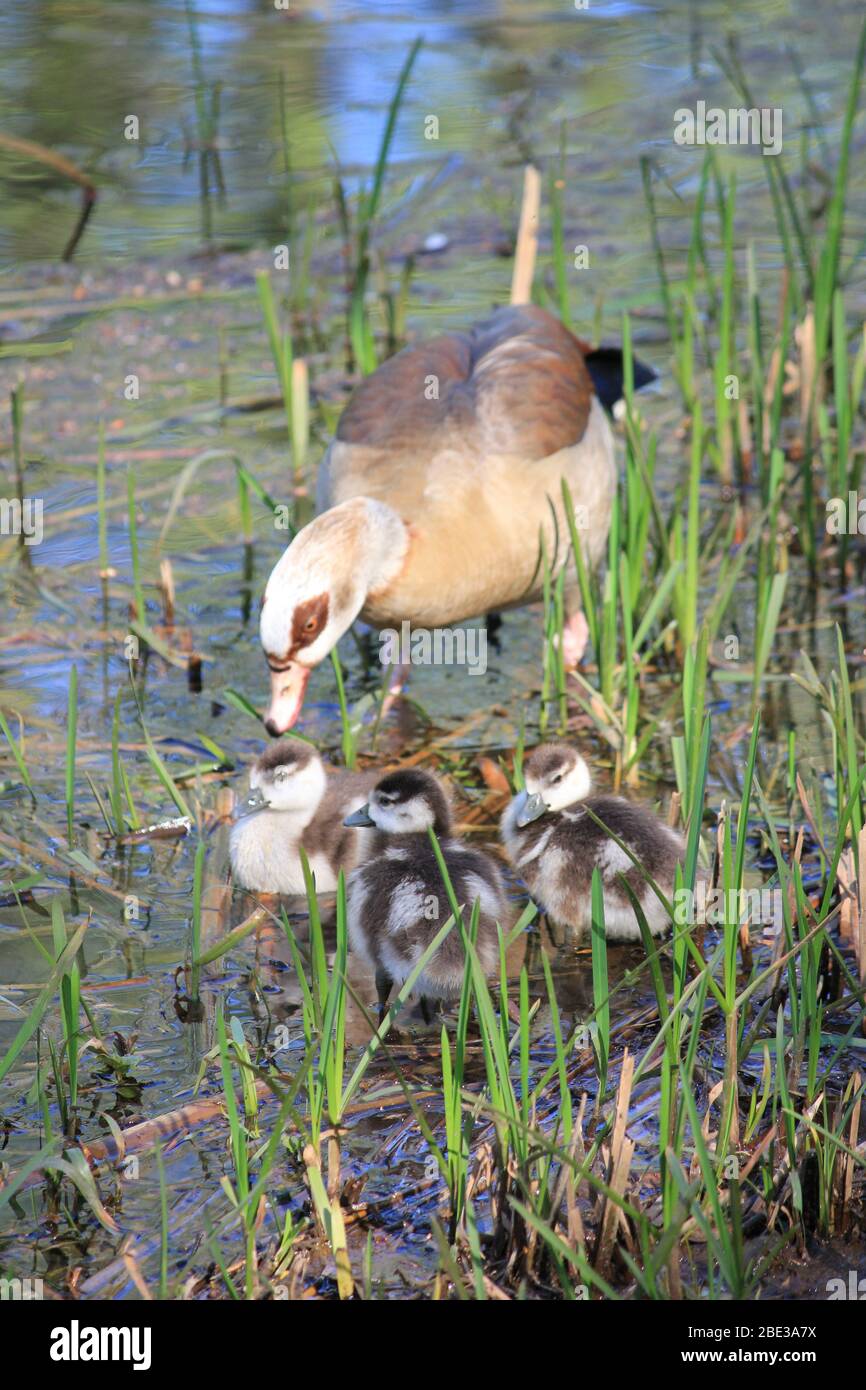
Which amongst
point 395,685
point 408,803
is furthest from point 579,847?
Answer: point 395,685

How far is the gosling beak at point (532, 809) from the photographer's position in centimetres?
462

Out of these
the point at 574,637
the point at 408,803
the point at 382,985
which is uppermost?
the point at 408,803

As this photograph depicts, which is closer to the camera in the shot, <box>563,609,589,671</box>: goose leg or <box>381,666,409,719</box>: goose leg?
<box>381,666,409,719</box>: goose leg

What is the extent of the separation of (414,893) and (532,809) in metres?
0.52

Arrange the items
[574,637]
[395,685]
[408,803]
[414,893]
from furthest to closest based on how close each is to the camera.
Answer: [574,637], [395,685], [408,803], [414,893]

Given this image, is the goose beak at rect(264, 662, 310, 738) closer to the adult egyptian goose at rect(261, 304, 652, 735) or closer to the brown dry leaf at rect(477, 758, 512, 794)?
the adult egyptian goose at rect(261, 304, 652, 735)

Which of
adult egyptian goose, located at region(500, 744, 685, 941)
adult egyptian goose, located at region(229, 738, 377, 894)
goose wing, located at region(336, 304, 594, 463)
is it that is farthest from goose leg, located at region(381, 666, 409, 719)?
adult egyptian goose, located at region(500, 744, 685, 941)

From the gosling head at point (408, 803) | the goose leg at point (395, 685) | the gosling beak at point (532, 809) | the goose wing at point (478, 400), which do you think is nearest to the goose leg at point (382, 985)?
the gosling head at point (408, 803)

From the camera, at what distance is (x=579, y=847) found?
447 centimetres

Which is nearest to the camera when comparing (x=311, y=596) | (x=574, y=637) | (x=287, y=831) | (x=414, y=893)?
(x=414, y=893)

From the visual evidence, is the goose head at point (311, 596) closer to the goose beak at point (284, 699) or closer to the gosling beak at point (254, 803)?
the goose beak at point (284, 699)

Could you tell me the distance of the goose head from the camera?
5.18 m

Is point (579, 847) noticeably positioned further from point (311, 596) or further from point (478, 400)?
point (478, 400)

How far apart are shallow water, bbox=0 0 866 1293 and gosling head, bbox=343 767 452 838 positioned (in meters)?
0.45
